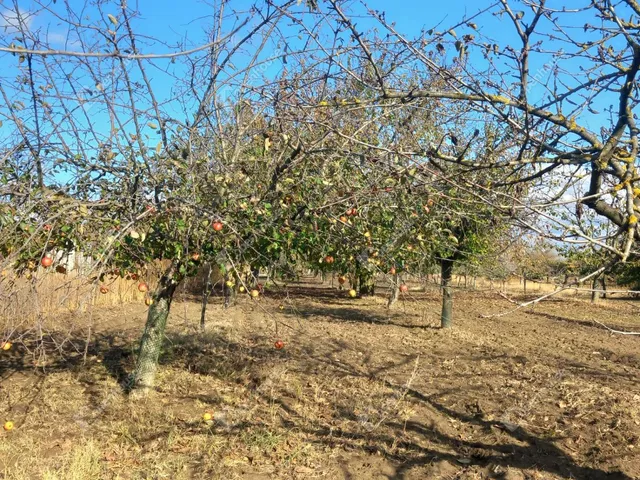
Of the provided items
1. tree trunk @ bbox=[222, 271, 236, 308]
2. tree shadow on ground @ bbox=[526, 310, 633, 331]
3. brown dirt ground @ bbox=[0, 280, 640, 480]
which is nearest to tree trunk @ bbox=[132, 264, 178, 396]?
brown dirt ground @ bbox=[0, 280, 640, 480]

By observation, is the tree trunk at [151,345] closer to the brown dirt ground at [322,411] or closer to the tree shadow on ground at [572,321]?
the brown dirt ground at [322,411]

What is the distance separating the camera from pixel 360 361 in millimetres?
7574

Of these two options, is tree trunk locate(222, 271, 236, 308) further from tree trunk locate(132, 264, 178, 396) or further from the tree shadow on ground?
the tree shadow on ground

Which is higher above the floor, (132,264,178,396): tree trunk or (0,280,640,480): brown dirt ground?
(132,264,178,396): tree trunk

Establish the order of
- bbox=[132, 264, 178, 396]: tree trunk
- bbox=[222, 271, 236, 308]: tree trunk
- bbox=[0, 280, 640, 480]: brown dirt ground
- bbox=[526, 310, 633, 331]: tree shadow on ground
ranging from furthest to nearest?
bbox=[526, 310, 633, 331]: tree shadow on ground < bbox=[132, 264, 178, 396]: tree trunk < bbox=[0, 280, 640, 480]: brown dirt ground < bbox=[222, 271, 236, 308]: tree trunk

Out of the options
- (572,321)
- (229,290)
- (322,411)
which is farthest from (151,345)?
(572,321)

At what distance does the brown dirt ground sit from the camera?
430 cm

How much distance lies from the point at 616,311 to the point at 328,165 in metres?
17.7

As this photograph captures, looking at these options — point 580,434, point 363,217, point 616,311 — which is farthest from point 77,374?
point 616,311

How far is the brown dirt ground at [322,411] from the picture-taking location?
4.30 metres

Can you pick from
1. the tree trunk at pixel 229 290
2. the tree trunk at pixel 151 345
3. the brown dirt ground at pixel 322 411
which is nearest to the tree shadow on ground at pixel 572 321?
the brown dirt ground at pixel 322 411

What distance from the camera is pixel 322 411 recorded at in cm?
549

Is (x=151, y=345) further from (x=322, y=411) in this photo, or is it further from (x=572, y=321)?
(x=572, y=321)

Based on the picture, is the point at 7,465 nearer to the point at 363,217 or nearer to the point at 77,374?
the point at 77,374
